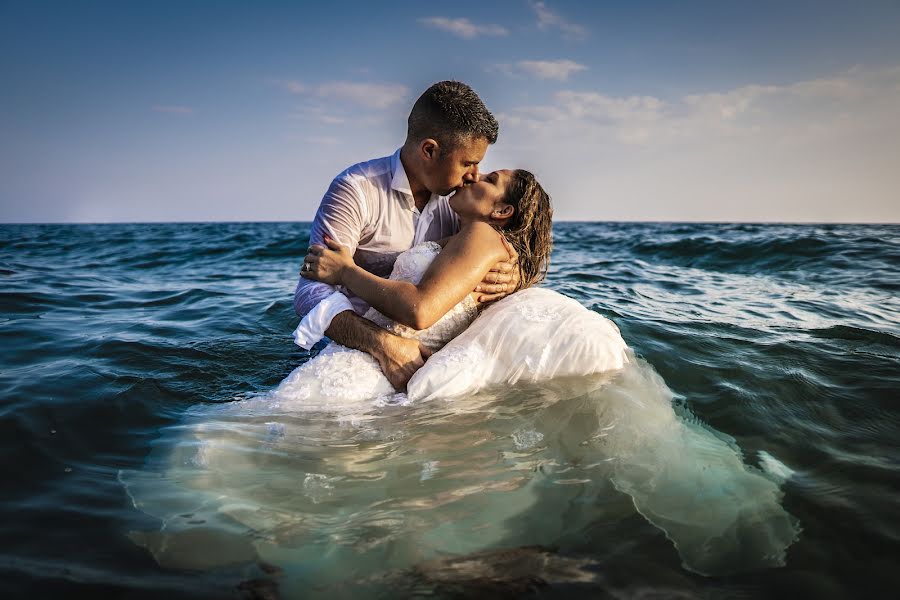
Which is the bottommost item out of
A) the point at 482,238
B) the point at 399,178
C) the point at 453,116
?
the point at 482,238

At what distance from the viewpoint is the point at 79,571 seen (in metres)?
2.11

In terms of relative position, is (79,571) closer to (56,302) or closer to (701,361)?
(701,361)

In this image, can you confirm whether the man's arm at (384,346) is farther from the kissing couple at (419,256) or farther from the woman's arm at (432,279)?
the woman's arm at (432,279)

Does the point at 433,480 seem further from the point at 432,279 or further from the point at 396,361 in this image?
the point at 432,279

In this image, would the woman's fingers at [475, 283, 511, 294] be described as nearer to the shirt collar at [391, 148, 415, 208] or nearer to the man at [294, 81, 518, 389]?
the man at [294, 81, 518, 389]

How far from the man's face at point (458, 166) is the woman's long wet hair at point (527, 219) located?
32cm

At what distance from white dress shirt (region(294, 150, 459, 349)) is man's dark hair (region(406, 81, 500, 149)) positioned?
0.46 meters

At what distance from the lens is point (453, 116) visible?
3934mm

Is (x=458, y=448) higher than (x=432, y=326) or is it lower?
lower

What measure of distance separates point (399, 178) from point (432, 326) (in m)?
1.26

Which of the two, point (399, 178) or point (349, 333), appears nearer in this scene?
point (349, 333)

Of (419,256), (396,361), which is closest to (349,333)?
(396,361)

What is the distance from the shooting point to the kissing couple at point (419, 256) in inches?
139

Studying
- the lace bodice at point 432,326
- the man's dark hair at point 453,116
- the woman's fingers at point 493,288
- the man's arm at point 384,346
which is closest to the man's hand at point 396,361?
the man's arm at point 384,346
